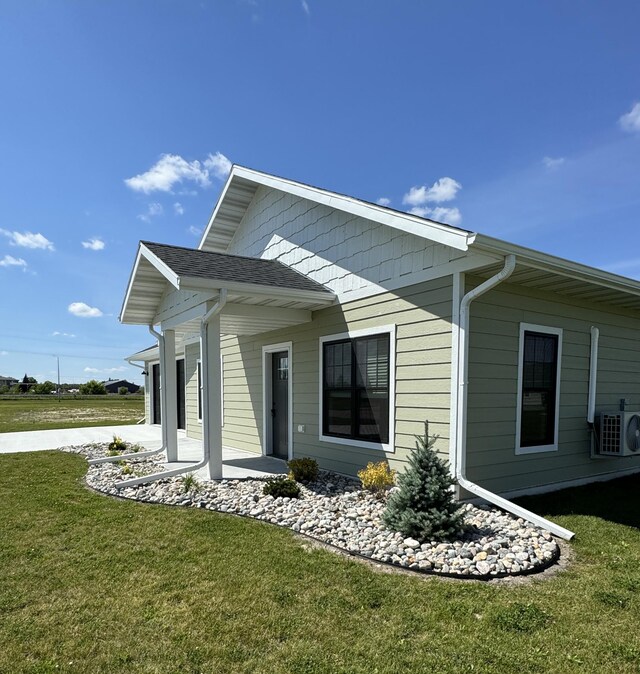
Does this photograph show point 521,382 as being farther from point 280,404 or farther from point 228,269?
point 280,404

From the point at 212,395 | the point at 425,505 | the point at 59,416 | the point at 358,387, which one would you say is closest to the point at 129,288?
the point at 212,395

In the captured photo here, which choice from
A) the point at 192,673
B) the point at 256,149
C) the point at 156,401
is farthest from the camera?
the point at 156,401

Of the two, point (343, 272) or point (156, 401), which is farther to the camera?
point (156, 401)

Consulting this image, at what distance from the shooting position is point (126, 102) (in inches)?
321

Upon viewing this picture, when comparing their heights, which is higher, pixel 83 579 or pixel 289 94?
pixel 289 94

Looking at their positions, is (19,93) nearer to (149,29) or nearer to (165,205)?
(149,29)

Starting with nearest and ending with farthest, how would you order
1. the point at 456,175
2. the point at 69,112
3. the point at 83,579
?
the point at 83,579 → the point at 69,112 → the point at 456,175

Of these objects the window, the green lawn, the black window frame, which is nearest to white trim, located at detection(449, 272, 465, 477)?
the window

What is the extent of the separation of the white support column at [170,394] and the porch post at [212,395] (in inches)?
76.6

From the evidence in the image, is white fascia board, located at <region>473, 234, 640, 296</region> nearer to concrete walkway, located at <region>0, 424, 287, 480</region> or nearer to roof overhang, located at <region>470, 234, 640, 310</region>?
roof overhang, located at <region>470, 234, 640, 310</region>

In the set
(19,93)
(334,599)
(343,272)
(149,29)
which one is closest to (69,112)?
(19,93)

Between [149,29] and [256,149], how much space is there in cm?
369

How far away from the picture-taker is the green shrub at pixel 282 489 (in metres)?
5.44

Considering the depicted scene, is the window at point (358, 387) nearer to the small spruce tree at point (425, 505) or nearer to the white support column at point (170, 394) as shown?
the small spruce tree at point (425, 505)
